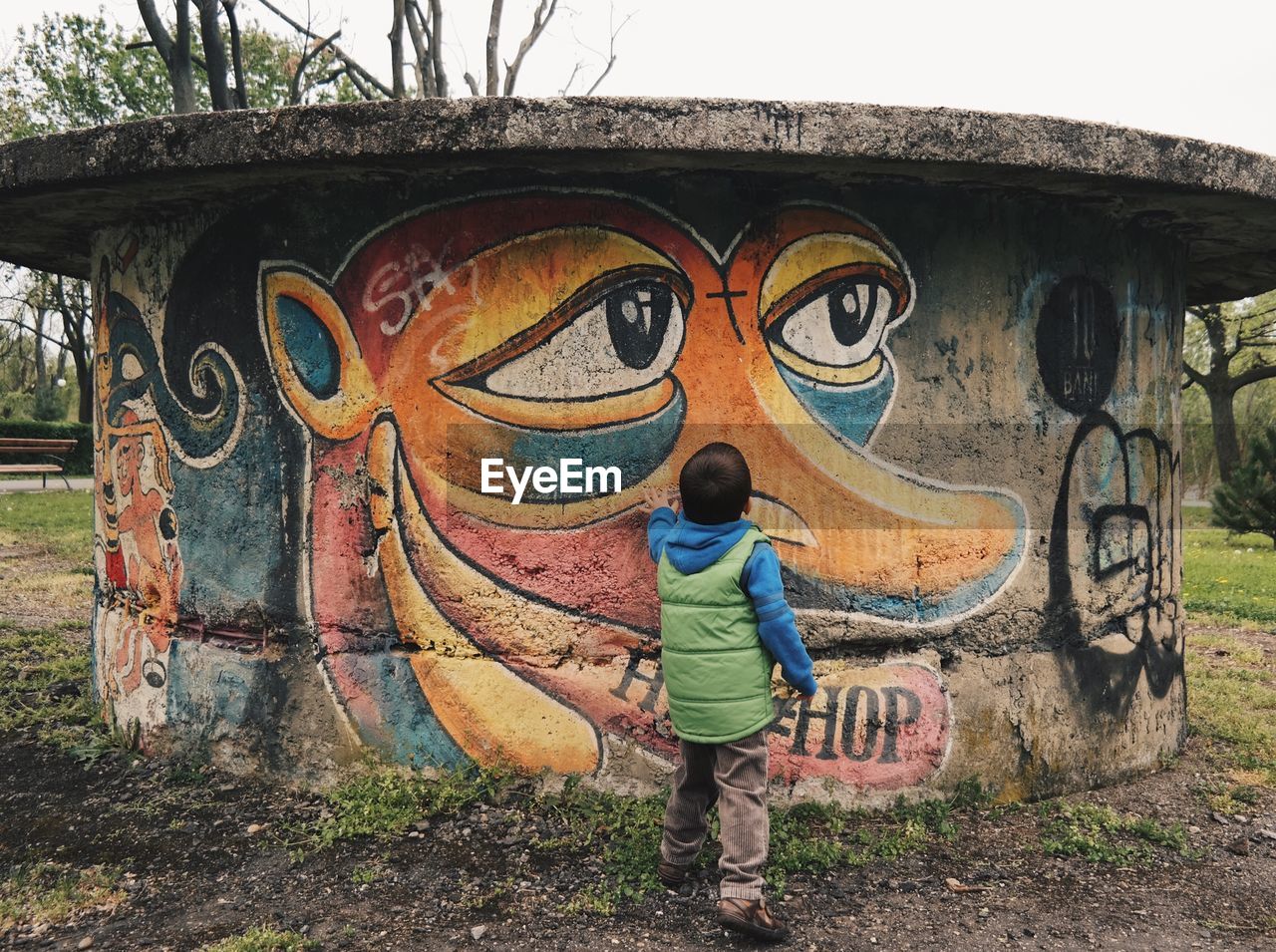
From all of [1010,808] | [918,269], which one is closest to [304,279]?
[918,269]

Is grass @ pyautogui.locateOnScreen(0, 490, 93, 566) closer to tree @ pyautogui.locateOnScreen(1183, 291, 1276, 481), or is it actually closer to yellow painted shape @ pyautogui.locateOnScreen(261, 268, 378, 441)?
yellow painted shape @ pyautogui.locateOnScreen(261, 268, 378, 441)

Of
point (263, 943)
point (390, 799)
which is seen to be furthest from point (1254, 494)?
point (263, 943)

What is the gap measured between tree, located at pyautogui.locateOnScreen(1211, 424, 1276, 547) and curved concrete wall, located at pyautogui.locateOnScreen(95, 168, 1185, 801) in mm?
12024

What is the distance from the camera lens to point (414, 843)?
11.3ft

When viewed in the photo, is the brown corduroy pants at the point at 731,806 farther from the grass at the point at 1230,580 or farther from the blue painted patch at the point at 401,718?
the grass at the point at 1230,580

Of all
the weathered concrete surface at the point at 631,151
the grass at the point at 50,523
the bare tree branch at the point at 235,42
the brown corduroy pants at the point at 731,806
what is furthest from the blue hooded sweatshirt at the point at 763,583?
the bare tree branch at the point at 235,42

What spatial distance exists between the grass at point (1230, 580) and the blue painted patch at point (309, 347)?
7.41 meters

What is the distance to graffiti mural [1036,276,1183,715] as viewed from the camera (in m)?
3.97

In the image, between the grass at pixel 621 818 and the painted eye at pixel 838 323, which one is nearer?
the grass at pixel 621 818

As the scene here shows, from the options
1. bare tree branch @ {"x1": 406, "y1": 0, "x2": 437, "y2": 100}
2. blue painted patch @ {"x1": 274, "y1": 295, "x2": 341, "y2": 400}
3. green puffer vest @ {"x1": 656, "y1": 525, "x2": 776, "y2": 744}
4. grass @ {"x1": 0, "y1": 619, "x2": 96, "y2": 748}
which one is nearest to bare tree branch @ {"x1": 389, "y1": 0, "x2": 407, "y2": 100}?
bare tree branch @ {"x1": 406, "y1": 0, "x2": 437, "y2": 100}

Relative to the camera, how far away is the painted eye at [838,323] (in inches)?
145

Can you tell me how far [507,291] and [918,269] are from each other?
60.4 inches

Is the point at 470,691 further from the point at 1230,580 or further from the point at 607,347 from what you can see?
the point at 1230,580

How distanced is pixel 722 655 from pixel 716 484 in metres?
0.50
